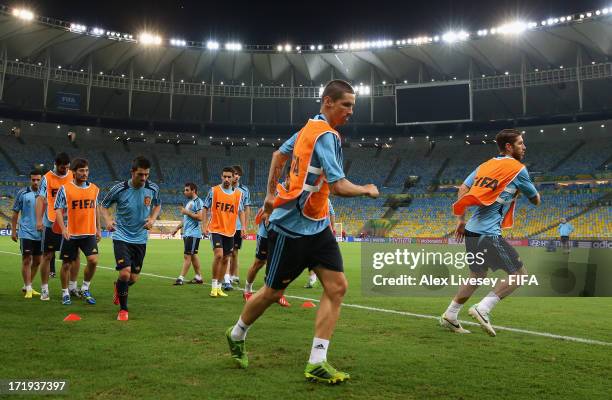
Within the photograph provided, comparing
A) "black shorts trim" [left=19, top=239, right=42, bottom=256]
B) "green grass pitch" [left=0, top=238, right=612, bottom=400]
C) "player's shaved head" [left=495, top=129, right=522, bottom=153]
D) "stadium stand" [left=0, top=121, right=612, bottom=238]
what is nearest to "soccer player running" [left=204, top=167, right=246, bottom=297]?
"green grass pitch" [left=0, top=238, right=612, bottom=400]

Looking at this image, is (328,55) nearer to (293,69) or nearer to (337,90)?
(293,69)

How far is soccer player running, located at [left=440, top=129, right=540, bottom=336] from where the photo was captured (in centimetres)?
604

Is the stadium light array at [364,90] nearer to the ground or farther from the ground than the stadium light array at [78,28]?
nearer to the ground

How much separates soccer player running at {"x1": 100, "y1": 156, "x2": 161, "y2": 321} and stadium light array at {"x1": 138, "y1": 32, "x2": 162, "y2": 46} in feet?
141

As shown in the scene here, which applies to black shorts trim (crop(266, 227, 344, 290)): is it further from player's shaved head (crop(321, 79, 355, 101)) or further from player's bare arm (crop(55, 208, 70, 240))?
player's bare arm (crop(55, 208, 70, 240))

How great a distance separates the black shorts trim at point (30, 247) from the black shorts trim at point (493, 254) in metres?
7.51

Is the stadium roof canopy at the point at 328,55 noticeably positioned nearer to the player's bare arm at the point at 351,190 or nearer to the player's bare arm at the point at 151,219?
the player's bare arm at the point at 151,219

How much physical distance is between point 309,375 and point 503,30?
45235 mm

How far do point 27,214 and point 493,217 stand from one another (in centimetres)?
802

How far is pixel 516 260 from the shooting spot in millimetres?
6008

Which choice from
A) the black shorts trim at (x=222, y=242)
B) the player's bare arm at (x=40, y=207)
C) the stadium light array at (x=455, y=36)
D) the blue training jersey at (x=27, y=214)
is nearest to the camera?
the player's bare arm at (x=40, y=207)

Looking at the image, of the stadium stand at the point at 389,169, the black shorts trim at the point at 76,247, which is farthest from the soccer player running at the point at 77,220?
the stadium stand at the point at 389,169

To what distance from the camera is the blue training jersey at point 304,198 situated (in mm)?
4008

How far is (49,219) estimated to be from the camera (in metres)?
8.77
